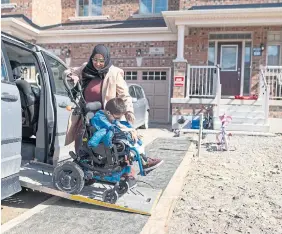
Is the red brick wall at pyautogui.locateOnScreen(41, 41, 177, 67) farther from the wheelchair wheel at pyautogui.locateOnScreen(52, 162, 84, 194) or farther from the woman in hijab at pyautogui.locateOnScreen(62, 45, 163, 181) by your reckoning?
the wheelchair wheel at pyautogui.locateOnScreen(52, 162, 84, 194)

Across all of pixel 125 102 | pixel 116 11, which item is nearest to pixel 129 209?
pixel 125 102

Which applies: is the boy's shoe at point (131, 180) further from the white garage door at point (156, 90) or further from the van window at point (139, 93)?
the white garage door at point (156, 90)

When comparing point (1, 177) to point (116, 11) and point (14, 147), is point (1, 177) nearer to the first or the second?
point (14, 147)

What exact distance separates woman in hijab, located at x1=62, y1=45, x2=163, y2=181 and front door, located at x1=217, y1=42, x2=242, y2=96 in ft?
30.8

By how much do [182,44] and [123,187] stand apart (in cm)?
855

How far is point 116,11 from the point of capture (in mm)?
14930

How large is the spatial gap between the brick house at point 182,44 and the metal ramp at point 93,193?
6.88 metres

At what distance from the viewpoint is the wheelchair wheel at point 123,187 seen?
3.37 m

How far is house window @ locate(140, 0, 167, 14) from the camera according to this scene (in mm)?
14757

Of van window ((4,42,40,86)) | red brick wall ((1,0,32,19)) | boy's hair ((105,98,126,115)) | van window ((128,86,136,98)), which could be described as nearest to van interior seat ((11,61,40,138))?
van window ((4,42,40,86))

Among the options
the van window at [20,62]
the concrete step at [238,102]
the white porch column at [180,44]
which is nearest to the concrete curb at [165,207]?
the van window at [20,62]

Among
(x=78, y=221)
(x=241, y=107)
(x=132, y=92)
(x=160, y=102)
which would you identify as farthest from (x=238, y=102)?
(x=78, y=221)

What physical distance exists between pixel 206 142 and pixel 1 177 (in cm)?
596

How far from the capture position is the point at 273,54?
1202 cm
